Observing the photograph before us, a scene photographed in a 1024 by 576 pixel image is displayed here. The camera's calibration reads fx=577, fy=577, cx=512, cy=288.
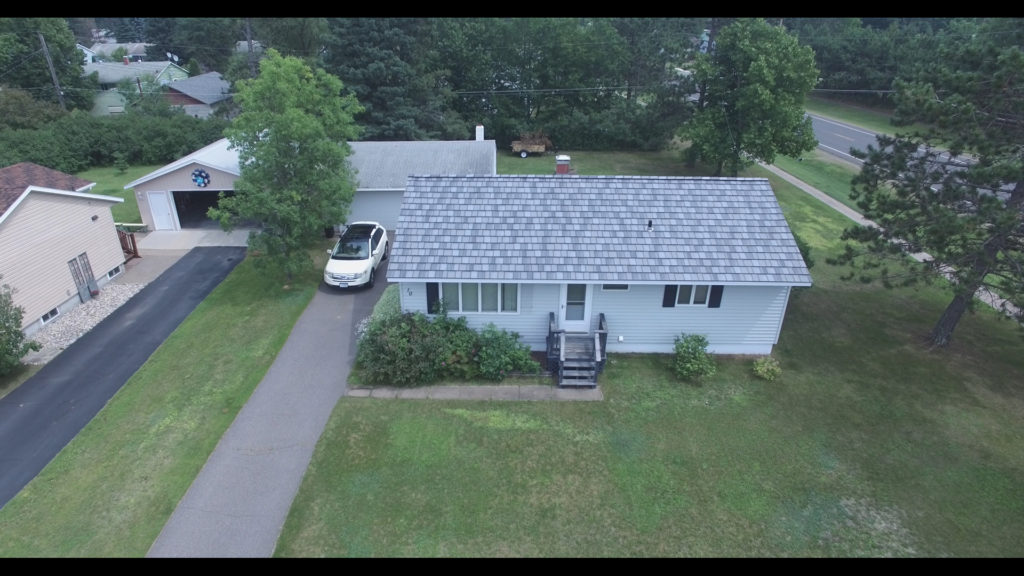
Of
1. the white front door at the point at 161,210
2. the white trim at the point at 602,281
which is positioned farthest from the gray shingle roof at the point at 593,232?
the white front door at the point at 161,210

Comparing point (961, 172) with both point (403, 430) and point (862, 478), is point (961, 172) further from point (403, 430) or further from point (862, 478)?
point (403, 430)

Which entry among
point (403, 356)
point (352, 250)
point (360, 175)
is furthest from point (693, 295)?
point (360, 175)

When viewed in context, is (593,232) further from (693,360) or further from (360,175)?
(360,175)

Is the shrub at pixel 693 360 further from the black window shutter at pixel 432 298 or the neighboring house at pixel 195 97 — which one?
the neighboring house at pixel 195 97

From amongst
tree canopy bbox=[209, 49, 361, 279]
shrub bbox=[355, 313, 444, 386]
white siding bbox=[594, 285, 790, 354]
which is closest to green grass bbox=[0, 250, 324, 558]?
tree canopy bbox=[209, 49, 361, 279]

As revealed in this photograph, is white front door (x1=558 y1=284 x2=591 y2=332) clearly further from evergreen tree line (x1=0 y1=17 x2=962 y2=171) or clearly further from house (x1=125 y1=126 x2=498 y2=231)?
evergreen tree line (x1=0 y1=17 x2=962 y2=171)
